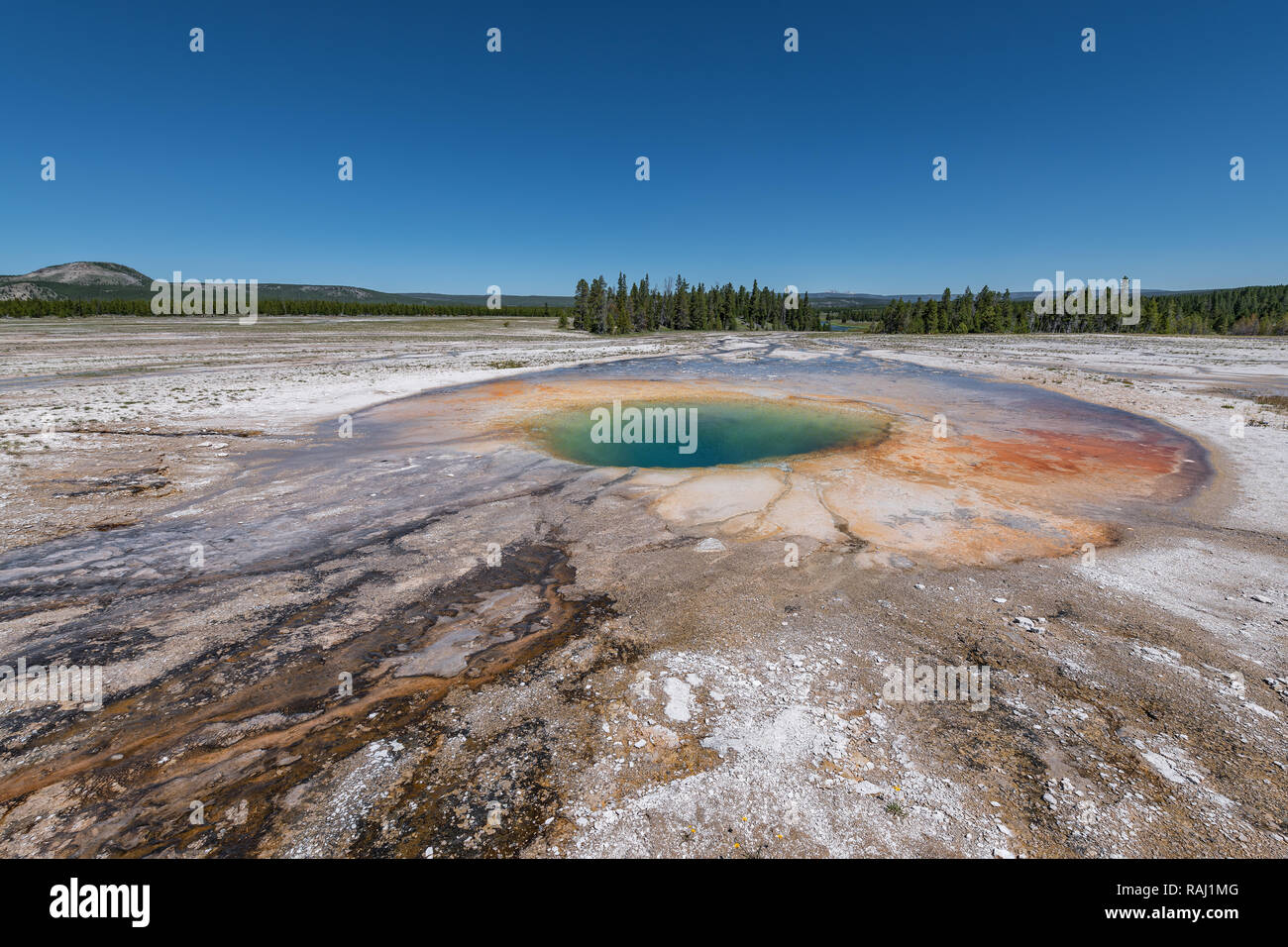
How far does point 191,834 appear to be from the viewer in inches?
141

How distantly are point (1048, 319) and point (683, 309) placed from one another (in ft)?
254

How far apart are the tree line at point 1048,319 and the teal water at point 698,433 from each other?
4017 inches

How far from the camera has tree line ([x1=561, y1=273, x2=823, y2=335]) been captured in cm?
8788

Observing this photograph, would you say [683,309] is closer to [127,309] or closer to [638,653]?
[638,653]

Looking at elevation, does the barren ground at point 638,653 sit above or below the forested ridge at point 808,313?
below

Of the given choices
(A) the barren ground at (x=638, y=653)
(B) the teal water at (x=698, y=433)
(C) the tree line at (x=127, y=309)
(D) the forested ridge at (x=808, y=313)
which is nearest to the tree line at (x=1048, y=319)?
(D) the forested ridge at (x=808, y=313)

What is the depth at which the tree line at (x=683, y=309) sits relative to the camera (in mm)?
87875

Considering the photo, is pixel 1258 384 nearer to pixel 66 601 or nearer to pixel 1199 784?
pixel 1199 784

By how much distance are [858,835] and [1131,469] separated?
553 inches

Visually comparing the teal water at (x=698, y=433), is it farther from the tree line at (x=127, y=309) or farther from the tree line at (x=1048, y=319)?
the tree line at (x=127, y=309)

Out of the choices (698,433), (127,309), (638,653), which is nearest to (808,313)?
(698,433)
